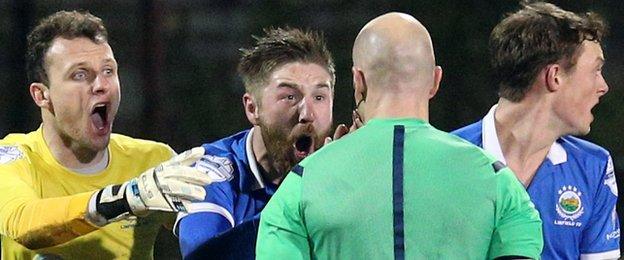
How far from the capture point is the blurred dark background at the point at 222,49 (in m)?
4.32

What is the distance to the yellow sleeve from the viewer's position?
2.95m

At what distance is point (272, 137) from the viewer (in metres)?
2.97

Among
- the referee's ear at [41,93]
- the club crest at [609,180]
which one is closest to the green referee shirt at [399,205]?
the club crest at [609,180]

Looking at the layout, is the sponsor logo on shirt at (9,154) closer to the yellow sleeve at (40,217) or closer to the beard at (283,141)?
the yellow sleeve at (40,217)

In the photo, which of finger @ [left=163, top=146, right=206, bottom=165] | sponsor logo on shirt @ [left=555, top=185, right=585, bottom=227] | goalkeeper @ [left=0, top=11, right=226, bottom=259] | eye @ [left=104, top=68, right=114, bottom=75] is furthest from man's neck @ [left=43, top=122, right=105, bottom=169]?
sponsor logo on shirt @ [left=555, top=185, right=585, bottom=227]

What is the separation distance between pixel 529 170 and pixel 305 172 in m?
1.22

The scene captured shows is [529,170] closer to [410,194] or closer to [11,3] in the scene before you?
[410,194]

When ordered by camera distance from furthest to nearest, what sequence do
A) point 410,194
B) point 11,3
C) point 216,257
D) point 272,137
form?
point 11,3
point 272,137
point 216,257
point 410,194

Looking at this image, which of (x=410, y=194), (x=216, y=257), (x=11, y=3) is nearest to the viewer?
(x=410, y=194)

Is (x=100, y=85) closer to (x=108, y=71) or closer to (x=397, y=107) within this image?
(x=108, y=71)

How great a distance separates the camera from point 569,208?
305cm

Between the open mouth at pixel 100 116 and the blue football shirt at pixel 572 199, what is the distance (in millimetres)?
1012

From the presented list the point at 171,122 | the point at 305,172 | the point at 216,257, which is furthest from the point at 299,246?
the point at 171,122

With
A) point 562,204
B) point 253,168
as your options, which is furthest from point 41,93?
point 562,204
